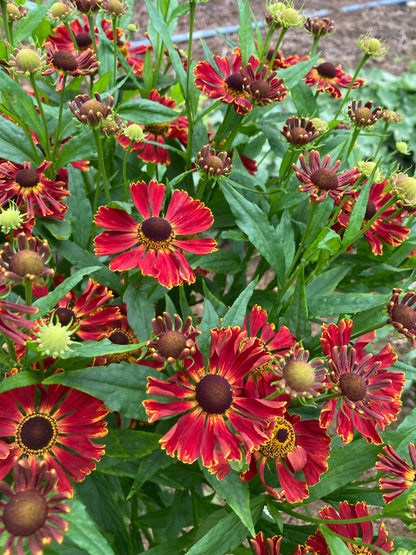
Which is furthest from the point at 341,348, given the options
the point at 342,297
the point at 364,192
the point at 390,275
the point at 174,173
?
the point at 174,173

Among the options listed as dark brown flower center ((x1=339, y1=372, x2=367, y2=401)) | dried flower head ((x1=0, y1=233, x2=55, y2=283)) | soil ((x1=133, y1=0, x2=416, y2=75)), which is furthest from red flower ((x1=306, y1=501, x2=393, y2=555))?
soil ((x1=133, y1=0, x2=416, y2=75))

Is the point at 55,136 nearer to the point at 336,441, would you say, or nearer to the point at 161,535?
the point at 336,441

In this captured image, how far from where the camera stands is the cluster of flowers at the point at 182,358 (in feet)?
2.18

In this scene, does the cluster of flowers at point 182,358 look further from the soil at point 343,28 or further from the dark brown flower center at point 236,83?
the soil at point 343,28

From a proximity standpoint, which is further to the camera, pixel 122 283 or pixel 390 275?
pixel 390 275

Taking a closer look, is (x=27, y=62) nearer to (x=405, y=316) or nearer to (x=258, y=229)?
(x=258, y=229)

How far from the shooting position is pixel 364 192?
2.79 ft

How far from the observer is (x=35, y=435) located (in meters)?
0.73

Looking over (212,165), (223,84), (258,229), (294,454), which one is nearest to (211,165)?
(212,165)

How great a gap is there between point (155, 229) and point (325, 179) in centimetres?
29

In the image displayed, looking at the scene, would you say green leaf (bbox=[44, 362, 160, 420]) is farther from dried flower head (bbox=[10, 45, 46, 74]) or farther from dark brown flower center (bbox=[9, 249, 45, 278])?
dried flower head (bbox=[10, 45, 46, 74])

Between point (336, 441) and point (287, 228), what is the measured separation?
40 centimetres

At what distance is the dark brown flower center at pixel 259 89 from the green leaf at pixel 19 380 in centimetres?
61

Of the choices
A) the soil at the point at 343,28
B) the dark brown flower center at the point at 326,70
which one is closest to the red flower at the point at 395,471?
the dark brown flower center at the point at 326,70
